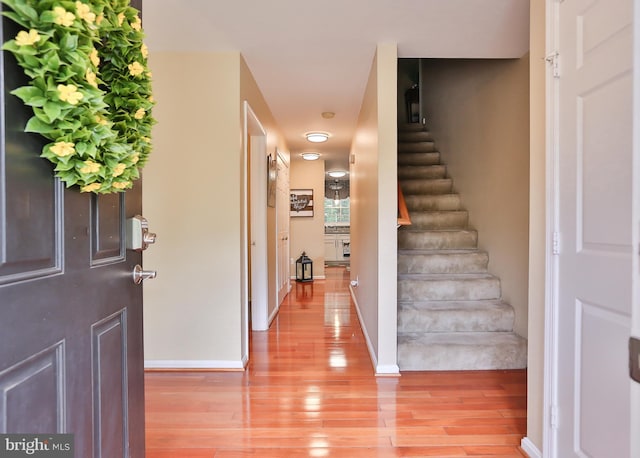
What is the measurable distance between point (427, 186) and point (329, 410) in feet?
10.0

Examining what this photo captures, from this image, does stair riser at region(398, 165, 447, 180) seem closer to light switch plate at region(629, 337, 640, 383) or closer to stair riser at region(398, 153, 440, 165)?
stair riser at region(398, 153, 440, 165)

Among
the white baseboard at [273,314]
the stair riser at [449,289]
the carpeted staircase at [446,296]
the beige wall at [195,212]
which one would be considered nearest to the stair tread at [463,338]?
the carpeted staircase at [446,296]

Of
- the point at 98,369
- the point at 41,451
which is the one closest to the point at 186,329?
the point at 98,369

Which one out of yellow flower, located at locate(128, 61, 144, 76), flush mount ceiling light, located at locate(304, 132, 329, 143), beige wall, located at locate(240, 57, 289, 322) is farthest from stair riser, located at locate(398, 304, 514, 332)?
Answer: flush mount ceiling light, located at locate(304, 132, 329, 143)

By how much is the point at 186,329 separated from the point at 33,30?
7.76ft

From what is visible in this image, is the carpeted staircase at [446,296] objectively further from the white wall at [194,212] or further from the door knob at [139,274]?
the door knob at [139,274]

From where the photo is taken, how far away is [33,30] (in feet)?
2.09

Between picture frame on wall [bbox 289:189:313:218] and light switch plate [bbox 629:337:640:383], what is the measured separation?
626cm

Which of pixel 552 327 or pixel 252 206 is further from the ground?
pixel 252 206

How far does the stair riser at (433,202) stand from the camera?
13.3 ft

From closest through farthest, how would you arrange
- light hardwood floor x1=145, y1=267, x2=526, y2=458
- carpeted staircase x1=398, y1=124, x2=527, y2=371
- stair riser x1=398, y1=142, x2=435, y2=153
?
light hardwood floor x1=145, y1=267, x2=526, y2=458 < carpeted staircase x1=398, y1=124, x2=527, y2=371 < stair riser x1=398, y1=142, x2=435, y2=153

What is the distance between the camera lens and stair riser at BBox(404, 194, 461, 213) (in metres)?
4.05

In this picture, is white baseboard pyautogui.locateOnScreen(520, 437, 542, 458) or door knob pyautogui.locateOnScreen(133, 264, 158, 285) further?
white baseboard pyautogui.locateOnScreen(520, 437, 542, 458)

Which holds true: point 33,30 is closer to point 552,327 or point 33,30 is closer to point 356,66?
point 552,327
